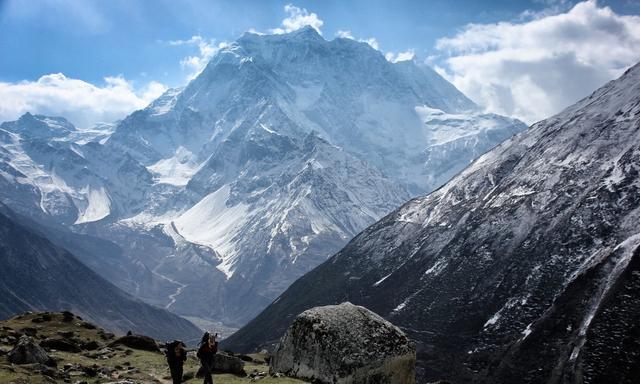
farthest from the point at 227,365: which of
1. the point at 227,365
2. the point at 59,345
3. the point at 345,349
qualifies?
the point at 59,345

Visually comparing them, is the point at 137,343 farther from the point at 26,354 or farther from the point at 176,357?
the point at 176,357

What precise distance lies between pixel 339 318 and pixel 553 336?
501 ft

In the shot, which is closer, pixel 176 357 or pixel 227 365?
pixel 176 357

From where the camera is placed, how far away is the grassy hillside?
38.1 meters

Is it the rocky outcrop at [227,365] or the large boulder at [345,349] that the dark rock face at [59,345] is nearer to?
the rocky outcrop at [227,365]

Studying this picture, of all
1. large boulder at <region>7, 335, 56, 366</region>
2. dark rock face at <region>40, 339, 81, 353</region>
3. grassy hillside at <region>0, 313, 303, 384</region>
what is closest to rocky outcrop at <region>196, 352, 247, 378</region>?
grassy hillside at <region>0, 313, 303, 384</region>

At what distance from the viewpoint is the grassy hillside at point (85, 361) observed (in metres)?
38.1

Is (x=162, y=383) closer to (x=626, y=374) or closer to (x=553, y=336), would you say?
(x=626, y=374)

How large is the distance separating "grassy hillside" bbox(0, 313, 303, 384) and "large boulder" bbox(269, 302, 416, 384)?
5.56 feet

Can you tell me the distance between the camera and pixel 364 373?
39.6 m

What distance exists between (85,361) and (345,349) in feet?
71.9

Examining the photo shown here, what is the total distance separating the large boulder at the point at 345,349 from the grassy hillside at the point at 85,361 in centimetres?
170

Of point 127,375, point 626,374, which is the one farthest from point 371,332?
point 626,374

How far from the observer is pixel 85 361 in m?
48.2
